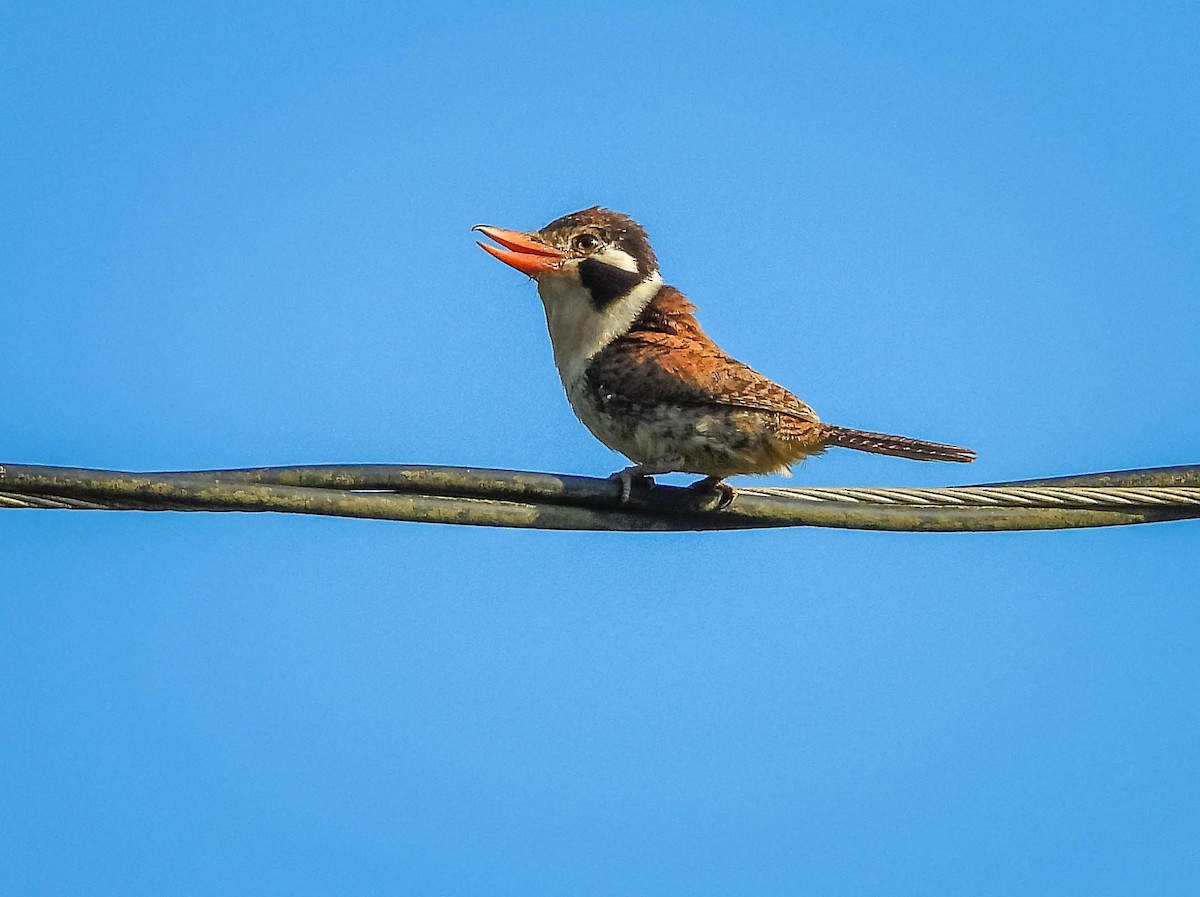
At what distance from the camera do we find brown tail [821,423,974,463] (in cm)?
573

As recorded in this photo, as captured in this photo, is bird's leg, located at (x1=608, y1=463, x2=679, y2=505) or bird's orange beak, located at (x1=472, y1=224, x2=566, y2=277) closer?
bird's leg, located at (x1=608, y1=463, x2=679, y2=505)

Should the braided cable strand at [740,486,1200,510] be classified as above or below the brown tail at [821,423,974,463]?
below

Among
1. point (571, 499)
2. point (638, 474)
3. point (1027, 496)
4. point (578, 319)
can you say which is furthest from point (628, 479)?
point (578, 319)

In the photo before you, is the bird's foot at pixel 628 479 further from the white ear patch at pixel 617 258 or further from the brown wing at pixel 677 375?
the white ear patch at pixel 617 258

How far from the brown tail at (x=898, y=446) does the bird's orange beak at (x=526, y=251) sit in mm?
1685

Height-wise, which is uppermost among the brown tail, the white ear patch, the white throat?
the white ear patch

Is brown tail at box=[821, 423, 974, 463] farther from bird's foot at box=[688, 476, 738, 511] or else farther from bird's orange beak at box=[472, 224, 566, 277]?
bird's orange beak at box=[472, 224, 566, 277]

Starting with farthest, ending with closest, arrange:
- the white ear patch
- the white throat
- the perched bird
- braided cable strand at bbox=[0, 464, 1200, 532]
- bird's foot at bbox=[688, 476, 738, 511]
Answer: the white ear patch, the white throat, the perched bird, bird's foot at bbox=[688, 476, 738, 511], braided cable strand at bbox=[0, 464, 1200, 532]

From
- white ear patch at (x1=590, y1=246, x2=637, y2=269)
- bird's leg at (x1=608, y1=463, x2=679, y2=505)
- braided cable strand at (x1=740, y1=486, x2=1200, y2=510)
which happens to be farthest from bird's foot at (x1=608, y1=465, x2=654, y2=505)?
white ear patch at (x1=590, y1=246, x2=637, y2=269)

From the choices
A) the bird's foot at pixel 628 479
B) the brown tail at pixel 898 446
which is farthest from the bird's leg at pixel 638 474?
the brown tail at pixel 898 446

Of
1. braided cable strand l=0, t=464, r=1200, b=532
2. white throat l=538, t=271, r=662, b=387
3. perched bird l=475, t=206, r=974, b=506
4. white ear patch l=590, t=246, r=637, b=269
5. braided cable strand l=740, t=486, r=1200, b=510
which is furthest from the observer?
white ear patch l=590, t=246, r=637, b=269

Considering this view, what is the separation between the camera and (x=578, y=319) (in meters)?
6.90

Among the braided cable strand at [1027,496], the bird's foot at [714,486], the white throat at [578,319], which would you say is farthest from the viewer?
the white throat at [578,319]

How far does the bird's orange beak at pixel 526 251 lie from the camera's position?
695cm
